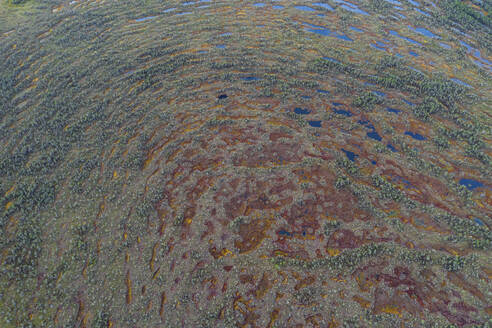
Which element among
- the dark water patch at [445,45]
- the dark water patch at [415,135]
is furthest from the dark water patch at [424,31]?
the dark water patch at [415,135]

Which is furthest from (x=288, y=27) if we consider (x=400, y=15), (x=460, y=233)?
(x=460, y=233)

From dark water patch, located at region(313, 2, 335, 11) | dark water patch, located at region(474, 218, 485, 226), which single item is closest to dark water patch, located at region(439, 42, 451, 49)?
dark water patch, located at region(313, 2, 335, 11)

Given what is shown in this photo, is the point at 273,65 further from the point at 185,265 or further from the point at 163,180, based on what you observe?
the point at 185,265

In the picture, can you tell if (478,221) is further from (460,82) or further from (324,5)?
(324,5)

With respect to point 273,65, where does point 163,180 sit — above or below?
below

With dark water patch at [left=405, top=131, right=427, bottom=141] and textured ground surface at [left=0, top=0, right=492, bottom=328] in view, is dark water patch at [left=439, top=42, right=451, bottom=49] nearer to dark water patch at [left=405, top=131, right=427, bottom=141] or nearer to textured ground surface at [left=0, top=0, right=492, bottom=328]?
textured ground surface at [left=0, top=0, right=492, bottom=328]

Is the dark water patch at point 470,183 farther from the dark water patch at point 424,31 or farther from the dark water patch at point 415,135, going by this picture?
the dark water patch at point 424,31
